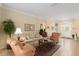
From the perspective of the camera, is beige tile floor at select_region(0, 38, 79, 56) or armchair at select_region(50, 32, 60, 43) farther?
armchair at select_region(50, 32, 60, 43)

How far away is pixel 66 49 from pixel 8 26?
1.74 meters

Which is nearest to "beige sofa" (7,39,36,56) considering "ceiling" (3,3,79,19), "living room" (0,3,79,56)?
"living room" (0,3,79,56)

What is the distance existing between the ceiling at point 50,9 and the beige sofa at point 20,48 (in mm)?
895

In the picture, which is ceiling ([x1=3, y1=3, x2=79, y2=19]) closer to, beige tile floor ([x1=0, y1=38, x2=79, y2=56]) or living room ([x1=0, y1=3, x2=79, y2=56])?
living room ([x1=0, y1=3, x2=79, y2=56])

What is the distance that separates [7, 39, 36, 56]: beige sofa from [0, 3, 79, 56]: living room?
0.16 meters

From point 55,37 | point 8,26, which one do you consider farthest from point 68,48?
point 8,26

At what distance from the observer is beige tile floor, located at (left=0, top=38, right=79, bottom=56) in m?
3.28

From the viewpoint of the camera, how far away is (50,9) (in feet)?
11.1

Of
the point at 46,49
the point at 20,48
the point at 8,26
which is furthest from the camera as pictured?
the point at 46,49

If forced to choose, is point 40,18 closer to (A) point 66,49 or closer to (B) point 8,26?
(B) point 8,26

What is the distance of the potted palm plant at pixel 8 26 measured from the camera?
3.27 metres

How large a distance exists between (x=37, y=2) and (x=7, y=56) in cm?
169

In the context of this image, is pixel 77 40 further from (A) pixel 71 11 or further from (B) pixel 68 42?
(A) pixel 71 11

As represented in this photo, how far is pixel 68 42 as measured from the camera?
3.46 m
